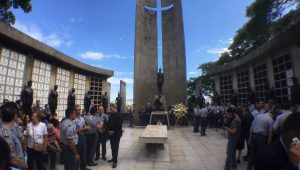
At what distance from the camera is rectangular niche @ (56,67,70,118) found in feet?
39.6

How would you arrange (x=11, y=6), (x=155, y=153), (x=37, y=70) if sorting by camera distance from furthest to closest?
(x=37, y=70) < (x=11, y=6) < (x=155, y=153)

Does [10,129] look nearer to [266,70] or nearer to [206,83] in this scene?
[266,70]

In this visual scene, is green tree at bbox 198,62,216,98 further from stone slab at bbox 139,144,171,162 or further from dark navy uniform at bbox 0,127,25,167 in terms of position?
dark navy uniform at bbox 0,127,25,167

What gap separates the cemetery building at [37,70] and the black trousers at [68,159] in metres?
5.32

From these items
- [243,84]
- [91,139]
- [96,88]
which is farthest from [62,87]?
[243,84]

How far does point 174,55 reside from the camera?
21016mm

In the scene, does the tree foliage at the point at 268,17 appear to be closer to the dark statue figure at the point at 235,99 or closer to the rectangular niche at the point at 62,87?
the dark statue figure at the point at 235,99

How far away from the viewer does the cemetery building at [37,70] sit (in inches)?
307

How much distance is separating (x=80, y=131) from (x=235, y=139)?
3.74 m

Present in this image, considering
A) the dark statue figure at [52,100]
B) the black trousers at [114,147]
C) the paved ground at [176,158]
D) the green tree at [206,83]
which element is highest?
the green tree at [206,83]

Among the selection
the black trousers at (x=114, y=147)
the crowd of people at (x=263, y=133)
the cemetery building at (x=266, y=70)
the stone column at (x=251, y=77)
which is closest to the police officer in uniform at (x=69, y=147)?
the black trousers at (x=114, y=147)

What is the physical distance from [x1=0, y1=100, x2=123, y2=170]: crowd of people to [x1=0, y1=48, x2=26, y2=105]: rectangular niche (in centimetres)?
330

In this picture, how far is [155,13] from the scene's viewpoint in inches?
889

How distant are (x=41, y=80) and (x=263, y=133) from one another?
995 cm
